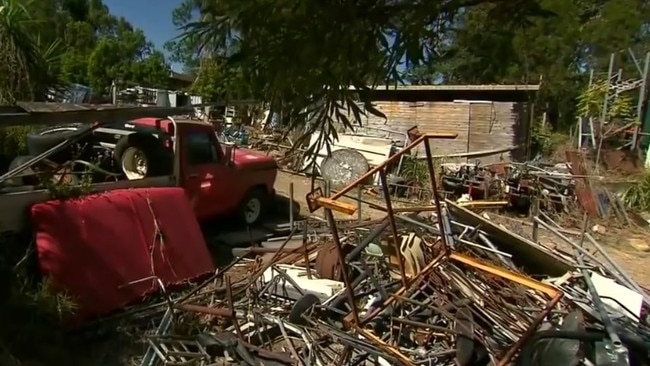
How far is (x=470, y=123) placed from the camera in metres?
15.2

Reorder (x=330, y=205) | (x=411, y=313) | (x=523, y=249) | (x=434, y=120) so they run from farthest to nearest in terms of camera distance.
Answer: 1. (x=434, y=120)
2. (x=523, y=249)
3. (x=411, y=313)
4. (x=330, y=205)

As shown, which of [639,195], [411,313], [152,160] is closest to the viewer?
[411,313]

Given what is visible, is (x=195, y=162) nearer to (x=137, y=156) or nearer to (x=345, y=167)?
(x=137, y=156)

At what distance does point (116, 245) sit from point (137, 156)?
1.74 meters

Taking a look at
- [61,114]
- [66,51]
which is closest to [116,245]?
[61,114]

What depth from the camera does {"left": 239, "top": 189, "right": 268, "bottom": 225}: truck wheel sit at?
8.30 meters

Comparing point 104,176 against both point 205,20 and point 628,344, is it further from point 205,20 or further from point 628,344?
point 628,344

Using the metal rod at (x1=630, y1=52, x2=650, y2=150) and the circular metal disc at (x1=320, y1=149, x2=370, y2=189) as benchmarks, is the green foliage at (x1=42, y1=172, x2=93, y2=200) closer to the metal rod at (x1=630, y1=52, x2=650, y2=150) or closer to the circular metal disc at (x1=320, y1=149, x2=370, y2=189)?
the circular metal disc at (x1=320, y1=149, x2=370, y2=189)

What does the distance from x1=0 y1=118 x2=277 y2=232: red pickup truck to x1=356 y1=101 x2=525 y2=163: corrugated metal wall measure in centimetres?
775

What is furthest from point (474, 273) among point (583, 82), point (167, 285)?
point (583, 82)

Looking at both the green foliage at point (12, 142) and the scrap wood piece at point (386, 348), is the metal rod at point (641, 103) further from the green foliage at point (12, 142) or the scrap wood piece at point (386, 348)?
the green foliage at point (12, 142)

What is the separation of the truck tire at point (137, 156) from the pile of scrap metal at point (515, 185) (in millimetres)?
6849

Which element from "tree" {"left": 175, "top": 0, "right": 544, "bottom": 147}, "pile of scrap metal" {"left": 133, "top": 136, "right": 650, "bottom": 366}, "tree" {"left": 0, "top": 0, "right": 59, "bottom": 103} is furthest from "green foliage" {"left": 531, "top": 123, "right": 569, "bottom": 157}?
"tree" {"left": 175, "top": 0, "right": 544, "bottom": 147}

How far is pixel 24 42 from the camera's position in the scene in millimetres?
6688
